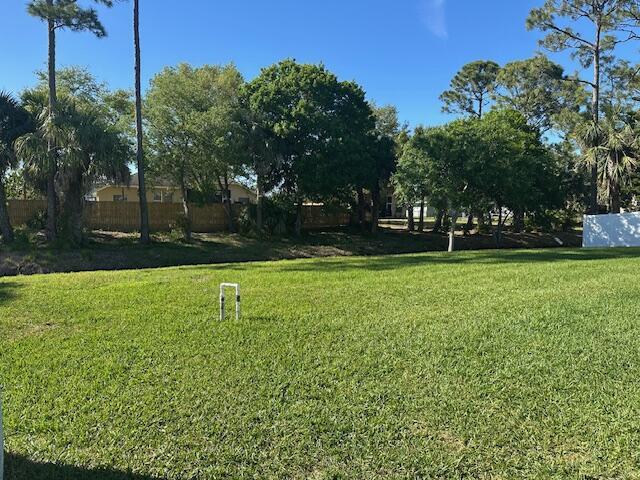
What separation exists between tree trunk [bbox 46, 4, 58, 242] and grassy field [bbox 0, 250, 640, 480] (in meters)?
11.7

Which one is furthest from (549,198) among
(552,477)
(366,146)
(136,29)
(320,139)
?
(552,477)

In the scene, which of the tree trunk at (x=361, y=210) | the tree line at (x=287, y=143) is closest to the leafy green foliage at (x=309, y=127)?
the tree line at (x=287, y=143)

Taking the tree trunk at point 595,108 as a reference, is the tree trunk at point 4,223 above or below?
below

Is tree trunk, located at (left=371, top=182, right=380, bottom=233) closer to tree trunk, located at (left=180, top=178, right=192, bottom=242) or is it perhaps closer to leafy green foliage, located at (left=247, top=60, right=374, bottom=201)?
leafy green foliage, located at (left=247, top=60, right=374, bottom=201)

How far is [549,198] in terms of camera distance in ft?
84.5

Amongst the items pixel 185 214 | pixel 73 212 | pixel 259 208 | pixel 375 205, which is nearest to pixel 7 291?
pixel 73 212

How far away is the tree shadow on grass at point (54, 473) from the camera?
276 centimetres

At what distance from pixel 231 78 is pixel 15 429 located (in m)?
23.3

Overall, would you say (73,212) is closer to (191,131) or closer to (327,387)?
(191,131)

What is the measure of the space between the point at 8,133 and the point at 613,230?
2419cm

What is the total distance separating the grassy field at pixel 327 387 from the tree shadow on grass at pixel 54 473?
0.01 m

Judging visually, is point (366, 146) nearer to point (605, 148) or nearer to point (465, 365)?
point (605, 148)

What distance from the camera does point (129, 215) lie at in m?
23.3

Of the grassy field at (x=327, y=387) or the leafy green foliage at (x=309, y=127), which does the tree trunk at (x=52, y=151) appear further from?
the grassy field at (x=327, y=387)
